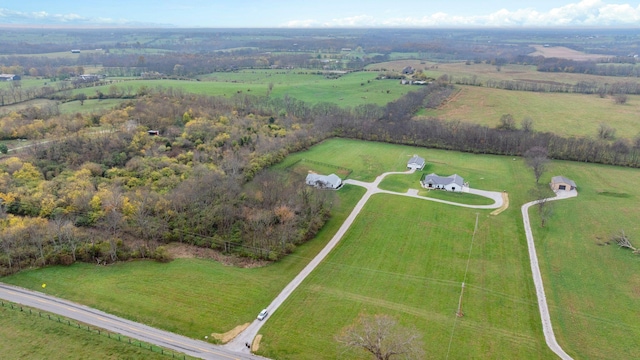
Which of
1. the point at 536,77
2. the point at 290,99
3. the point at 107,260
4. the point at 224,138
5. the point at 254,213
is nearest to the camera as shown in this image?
the point at 107,260

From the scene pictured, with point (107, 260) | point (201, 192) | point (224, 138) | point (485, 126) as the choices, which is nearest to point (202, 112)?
point (224, 138)

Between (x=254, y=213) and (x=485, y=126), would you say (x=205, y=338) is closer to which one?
(x=254, y=213)

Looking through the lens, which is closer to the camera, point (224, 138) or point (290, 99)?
point (224, 138)

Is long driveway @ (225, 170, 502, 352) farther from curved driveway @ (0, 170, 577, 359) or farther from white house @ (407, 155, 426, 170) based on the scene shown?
white house @ (407, 155, 426, 170)

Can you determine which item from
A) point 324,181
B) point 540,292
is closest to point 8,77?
point 324,181

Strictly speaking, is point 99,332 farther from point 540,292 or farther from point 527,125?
point 527,125

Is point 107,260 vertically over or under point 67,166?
under

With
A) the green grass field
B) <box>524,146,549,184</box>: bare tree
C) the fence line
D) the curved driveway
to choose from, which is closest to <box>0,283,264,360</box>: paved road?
the curved driveway
